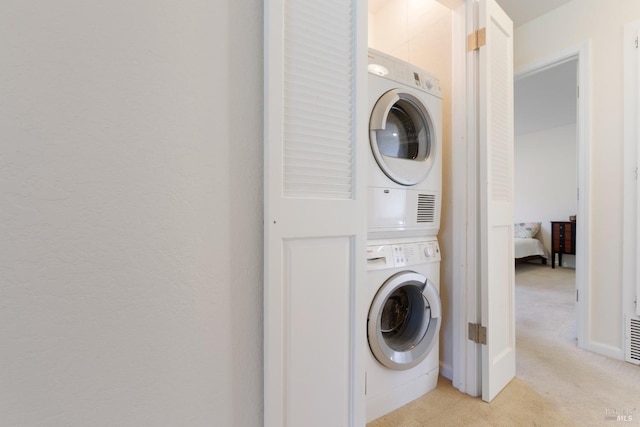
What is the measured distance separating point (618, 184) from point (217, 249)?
259 cm

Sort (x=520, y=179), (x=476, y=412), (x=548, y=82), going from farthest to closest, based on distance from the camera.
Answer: (x=520, y=179) → (x=548, y=82) → (x=476, y=412)

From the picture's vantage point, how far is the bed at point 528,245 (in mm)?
4703

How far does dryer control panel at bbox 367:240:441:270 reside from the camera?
1.34 m

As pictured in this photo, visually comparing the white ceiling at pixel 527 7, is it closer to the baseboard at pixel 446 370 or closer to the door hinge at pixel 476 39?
the door hinge at pixel 476 39

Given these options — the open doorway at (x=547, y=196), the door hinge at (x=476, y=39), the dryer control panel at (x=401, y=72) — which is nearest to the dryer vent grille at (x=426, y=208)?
the dryer control panel at (x=401, y=72)

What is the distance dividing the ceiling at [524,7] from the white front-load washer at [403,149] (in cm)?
108

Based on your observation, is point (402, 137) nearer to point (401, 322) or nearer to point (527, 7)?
point (401, 322)

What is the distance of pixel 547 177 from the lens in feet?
17.8

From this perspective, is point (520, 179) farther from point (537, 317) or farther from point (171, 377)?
point (171, 377)

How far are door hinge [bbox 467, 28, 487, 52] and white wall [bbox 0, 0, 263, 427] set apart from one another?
1283 mm

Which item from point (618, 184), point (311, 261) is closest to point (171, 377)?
point (311, 261)

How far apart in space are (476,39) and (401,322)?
63.8 inches

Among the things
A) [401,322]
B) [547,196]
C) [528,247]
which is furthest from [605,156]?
[547,196]

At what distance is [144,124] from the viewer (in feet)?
2.25
